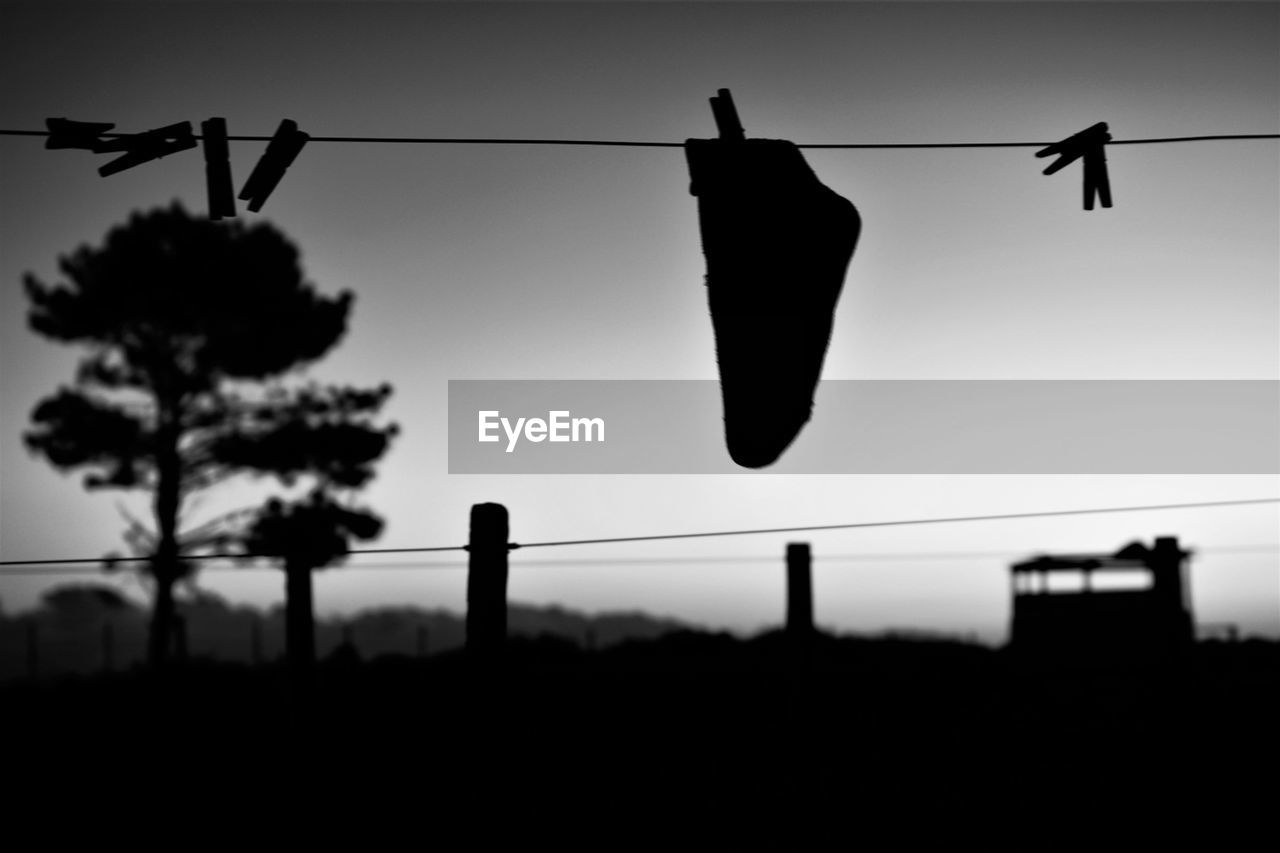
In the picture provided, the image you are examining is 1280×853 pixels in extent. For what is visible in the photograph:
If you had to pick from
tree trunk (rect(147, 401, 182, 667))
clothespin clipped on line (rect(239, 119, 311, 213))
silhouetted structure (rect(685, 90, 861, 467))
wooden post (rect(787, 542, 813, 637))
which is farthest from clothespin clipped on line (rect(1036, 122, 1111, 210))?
tree trunk (rect(147, 401, 182, 667))

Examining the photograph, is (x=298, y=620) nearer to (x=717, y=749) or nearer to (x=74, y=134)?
(x=74, y=134)

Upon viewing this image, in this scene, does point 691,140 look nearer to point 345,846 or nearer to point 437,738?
point 345,846

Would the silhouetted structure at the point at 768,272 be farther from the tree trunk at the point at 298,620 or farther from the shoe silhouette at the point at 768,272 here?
the tree trunk at the point at 298,620

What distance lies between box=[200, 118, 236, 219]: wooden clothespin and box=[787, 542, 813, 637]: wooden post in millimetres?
4338

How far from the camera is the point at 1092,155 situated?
565 centimetres

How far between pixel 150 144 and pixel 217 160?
0.29 m

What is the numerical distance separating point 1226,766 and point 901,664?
1075 cm

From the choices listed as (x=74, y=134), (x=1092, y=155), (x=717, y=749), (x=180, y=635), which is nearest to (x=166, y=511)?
(x=180, y=635)

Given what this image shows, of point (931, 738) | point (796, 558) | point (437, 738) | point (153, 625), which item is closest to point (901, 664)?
point (931, 738)

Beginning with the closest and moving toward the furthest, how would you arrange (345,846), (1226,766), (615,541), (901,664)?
(345,846) < (615,541) < (1226,766) < (901,664)

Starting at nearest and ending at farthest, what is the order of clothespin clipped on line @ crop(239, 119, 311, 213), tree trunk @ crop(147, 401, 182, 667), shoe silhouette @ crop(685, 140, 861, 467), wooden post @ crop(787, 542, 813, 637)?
shoe silhouette @ crop(685, 140, 861, 467) < clothespin clipped on line @ crop(239, 119, 311, 213) < wooden post @ crop(787, 542, 813, 637) < tree trunk @ crop(147, 401, 182, 667)

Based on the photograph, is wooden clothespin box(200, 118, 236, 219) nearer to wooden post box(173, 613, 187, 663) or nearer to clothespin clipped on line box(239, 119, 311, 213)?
clothespin clipped on line box(239, 119, 311, 213)

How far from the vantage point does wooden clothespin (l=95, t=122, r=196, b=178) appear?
206 inches

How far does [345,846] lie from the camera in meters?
5.94
